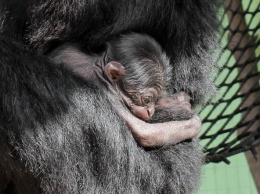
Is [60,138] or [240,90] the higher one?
[60,138]

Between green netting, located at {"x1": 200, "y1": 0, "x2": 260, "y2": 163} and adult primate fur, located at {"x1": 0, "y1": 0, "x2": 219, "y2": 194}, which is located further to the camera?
green netting, located at {"x1": 200, "y1": 0, "x2": 260, "y2": 163}

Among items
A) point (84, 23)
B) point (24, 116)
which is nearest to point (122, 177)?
point (24, 116)

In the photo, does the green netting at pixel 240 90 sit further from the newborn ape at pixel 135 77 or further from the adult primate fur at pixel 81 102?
the newborn ape at pixel 135 77

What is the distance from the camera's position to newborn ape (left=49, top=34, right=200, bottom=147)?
215 cm

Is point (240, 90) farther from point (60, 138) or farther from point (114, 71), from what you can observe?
point (60, 138)

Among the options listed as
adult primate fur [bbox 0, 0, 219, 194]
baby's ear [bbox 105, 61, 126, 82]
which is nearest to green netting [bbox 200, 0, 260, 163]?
adult primate fur [bbox 0, 0, 219, 194]

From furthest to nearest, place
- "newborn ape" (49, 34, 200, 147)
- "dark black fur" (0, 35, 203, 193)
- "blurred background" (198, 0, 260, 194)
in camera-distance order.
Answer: "blurred background" (198, 0, 260, 194) → "newborn ape" (49, 34, 200, 147) → "dark black fur" (0, 35, 203, 193)

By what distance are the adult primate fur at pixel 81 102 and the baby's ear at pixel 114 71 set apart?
0.11 meters

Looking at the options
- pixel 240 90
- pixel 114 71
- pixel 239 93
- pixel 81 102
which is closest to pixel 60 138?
pixel 81 102

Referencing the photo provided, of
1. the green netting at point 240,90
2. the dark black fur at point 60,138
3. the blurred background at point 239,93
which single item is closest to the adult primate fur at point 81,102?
the dark black fur at point 60,138

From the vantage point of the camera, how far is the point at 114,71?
7.09 ft

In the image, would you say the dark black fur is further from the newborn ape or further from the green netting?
the green netting

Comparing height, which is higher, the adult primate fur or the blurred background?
the adult primate fur

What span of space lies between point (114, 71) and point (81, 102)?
9.2 inches
